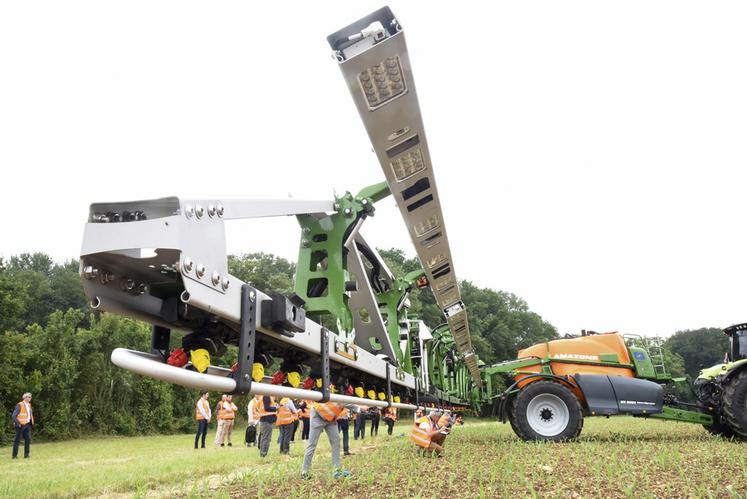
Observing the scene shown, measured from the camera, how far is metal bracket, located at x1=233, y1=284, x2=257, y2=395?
10.2 feet

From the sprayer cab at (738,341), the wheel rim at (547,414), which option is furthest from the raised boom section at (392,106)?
the sprayer cab at (738,341)

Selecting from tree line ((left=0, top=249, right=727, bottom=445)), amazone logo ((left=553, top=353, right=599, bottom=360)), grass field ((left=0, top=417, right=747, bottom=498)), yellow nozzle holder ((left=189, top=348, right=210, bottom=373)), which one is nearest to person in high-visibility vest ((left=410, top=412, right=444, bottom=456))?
grass field ((left=0, top=417, right=747, bottom=498))

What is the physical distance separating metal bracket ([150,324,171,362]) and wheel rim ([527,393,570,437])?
7894mm

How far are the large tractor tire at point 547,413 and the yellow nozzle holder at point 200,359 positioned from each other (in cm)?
784

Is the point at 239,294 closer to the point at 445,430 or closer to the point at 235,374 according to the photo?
the point at 235,374

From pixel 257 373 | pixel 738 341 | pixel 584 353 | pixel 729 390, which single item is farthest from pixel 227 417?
pixel 257 373

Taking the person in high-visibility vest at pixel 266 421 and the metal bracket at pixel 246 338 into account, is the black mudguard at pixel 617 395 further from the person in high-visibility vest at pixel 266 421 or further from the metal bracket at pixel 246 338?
the metal bracket at pixel 246 338

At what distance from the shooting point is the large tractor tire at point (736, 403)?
9.22m

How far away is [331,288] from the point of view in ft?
17.9

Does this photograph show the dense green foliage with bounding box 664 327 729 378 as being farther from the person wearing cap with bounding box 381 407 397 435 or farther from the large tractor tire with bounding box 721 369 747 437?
the large tractor tire with bounding box 721 369 747 437

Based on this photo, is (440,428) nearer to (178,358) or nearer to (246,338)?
(246,338)

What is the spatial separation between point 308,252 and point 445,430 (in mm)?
5413

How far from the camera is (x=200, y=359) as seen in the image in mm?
3127

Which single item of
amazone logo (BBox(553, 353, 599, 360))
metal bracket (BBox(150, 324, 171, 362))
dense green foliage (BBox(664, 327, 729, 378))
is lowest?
metal bracket (BBox(150, 324, 171, 362))
